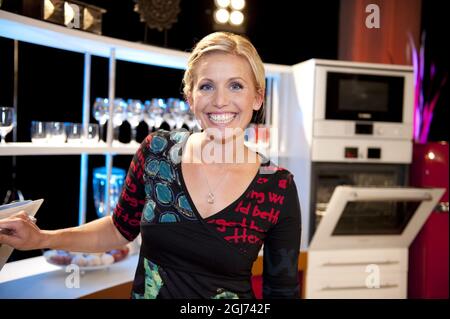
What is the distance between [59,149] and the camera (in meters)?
1.47

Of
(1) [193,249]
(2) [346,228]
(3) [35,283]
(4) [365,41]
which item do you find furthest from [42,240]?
(4) [365,41]

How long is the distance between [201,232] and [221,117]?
0.26 meters

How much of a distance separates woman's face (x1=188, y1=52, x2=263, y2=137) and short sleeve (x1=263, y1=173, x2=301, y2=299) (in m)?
0.22

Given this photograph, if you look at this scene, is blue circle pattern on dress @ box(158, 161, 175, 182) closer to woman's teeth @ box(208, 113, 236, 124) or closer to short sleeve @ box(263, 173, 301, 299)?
woman's teeth @ box(208, 113, 236, 124)

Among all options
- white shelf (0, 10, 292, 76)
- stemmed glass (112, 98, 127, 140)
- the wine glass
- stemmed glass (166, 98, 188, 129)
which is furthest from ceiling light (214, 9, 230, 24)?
the wine glass

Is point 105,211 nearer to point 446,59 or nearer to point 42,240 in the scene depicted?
point 42,240

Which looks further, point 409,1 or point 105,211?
point 409,1

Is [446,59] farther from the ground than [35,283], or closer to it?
farther from the ground

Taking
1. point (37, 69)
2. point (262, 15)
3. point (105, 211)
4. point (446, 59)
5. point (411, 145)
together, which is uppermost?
point (262, 15)

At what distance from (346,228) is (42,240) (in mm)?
1673

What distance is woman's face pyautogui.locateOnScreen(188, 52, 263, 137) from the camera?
1010 millimetres

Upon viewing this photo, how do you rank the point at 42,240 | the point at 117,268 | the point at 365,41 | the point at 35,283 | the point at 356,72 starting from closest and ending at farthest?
the point at 42,240 < the point at 35,283 < the point at 117,268 < the point at 356,72 < the point at 365,41

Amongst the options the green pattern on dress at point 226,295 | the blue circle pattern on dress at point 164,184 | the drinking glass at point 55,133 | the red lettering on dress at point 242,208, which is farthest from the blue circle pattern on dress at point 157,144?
the drinking glass at point 55,133

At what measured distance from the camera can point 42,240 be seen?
3.14ft
